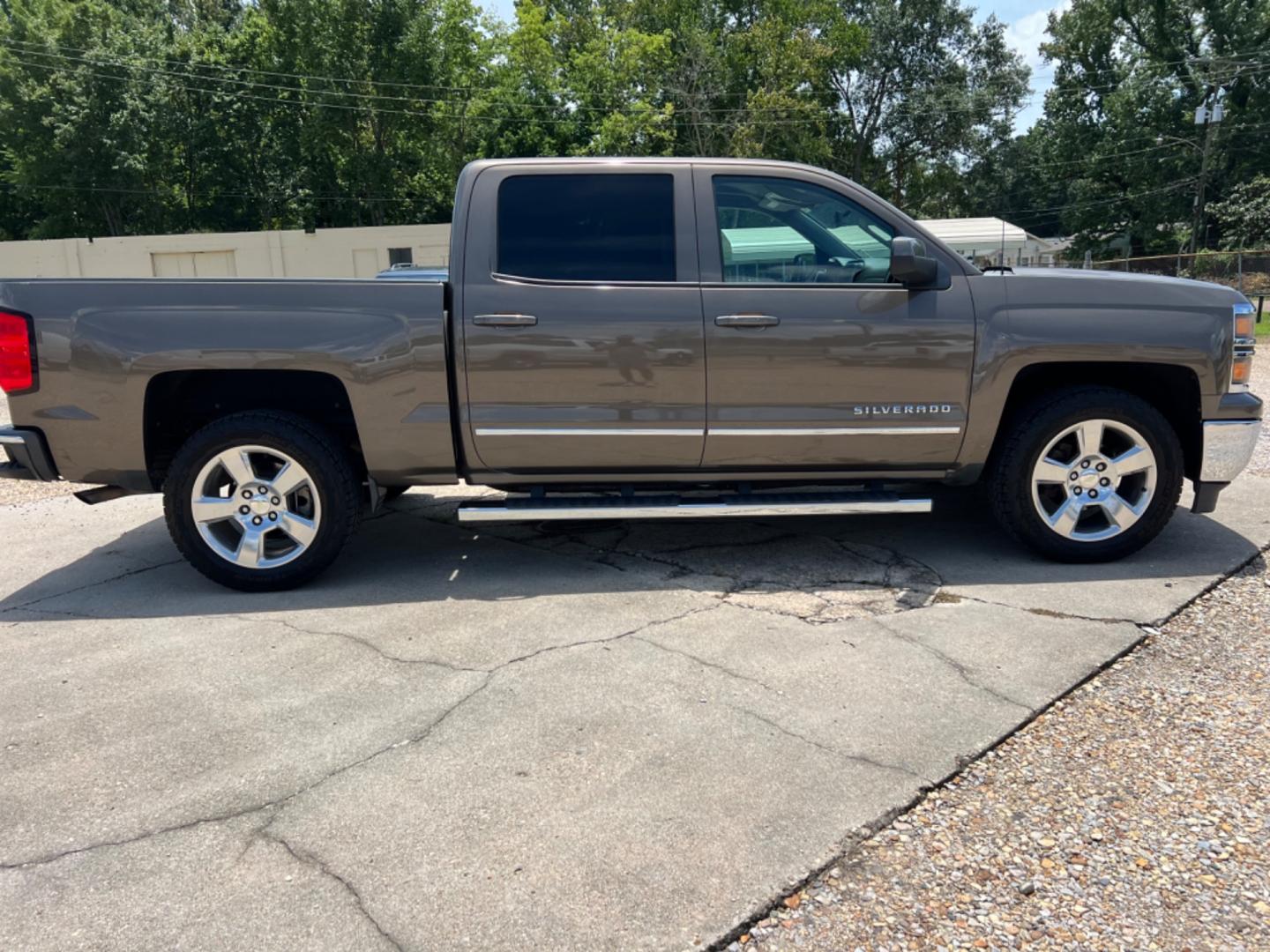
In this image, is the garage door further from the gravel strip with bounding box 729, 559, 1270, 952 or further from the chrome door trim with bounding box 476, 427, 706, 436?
the gravel strip with bounding box 729, 559, 1270, 952

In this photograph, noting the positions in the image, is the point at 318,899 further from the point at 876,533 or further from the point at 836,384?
the point at 876,533

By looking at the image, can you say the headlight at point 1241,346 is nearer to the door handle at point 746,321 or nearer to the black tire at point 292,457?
the door handle at point 746,321

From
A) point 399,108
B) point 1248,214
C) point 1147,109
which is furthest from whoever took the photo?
point 1147,109

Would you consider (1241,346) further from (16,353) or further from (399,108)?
(399,108)

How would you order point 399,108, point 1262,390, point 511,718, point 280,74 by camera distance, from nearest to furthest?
point 511,718, point 1262,390, point 399,108, point 280,74

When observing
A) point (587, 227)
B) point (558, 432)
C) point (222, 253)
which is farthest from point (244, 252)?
point (558, 432)

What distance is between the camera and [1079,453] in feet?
15.3

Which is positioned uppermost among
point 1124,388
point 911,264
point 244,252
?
point 244,252

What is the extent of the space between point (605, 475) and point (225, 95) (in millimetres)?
40322

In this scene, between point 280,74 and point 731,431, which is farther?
point 280,74

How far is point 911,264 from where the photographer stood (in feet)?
14.1

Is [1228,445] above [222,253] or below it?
below

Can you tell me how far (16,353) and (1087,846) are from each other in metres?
4.68

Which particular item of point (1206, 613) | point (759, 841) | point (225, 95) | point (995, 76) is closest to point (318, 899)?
point (759, 841)
